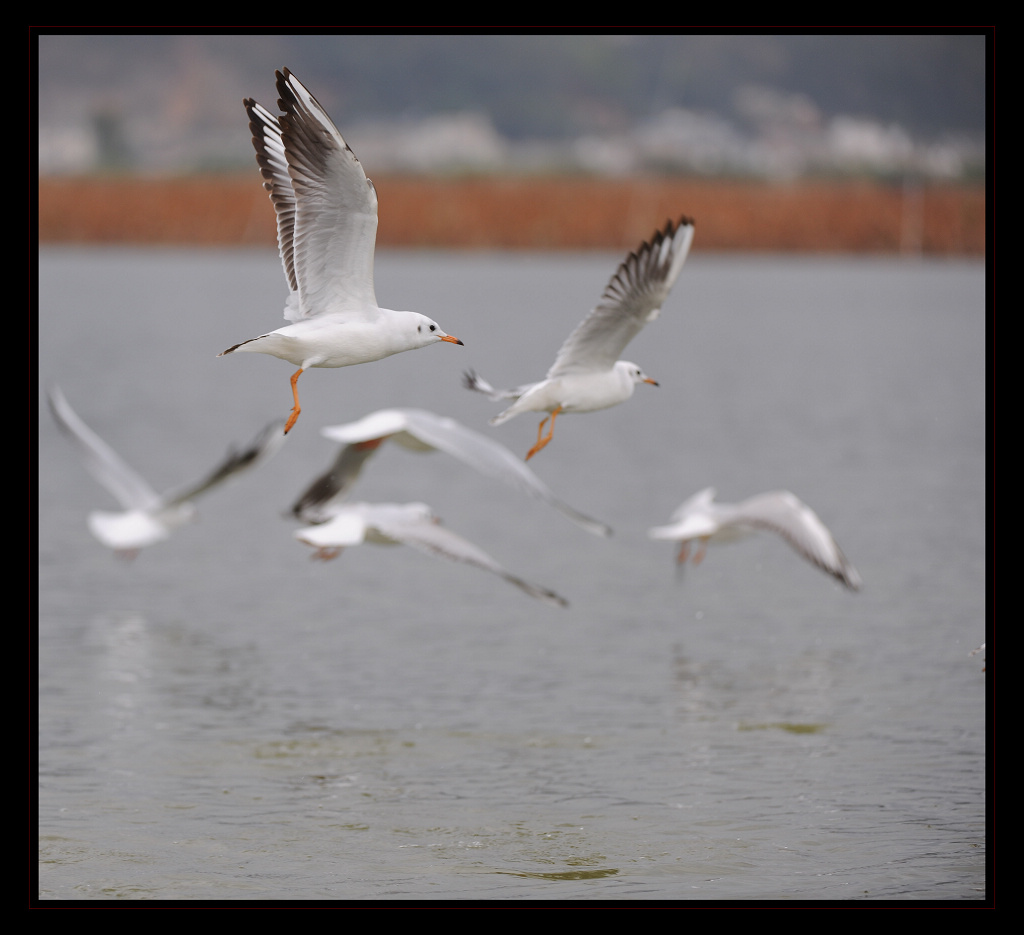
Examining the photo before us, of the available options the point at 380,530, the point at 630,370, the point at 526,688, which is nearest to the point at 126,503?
the point at 526,688

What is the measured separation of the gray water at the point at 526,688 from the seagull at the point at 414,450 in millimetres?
1492

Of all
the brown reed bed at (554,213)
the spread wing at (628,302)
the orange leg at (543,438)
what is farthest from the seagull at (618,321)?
the brown reed bed at (554,213)

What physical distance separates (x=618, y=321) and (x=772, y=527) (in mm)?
6843

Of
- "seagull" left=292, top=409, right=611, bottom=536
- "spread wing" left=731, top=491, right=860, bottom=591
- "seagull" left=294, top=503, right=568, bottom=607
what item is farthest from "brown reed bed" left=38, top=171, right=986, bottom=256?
"seagull" left=294, top=503, right=568, bottom=607

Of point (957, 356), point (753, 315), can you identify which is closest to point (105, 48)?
point (753, 315)

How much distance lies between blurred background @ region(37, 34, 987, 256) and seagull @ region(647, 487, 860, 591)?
3414 mm

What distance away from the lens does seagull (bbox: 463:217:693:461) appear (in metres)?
6.55

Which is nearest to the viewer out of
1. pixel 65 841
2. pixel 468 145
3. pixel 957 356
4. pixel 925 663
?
pixel 65 841

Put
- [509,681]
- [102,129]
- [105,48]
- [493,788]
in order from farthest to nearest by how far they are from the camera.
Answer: [105,48], [102,129], [509,681], [493,788]

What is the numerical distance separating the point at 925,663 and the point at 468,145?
124509 millimetres

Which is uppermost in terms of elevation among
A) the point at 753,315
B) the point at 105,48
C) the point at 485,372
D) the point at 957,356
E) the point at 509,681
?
the point at 105,48

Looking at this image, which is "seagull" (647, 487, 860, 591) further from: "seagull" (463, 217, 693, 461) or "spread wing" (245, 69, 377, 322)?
"spread wing" (245, 69, 377, 322)

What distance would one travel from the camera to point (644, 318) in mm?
6875
